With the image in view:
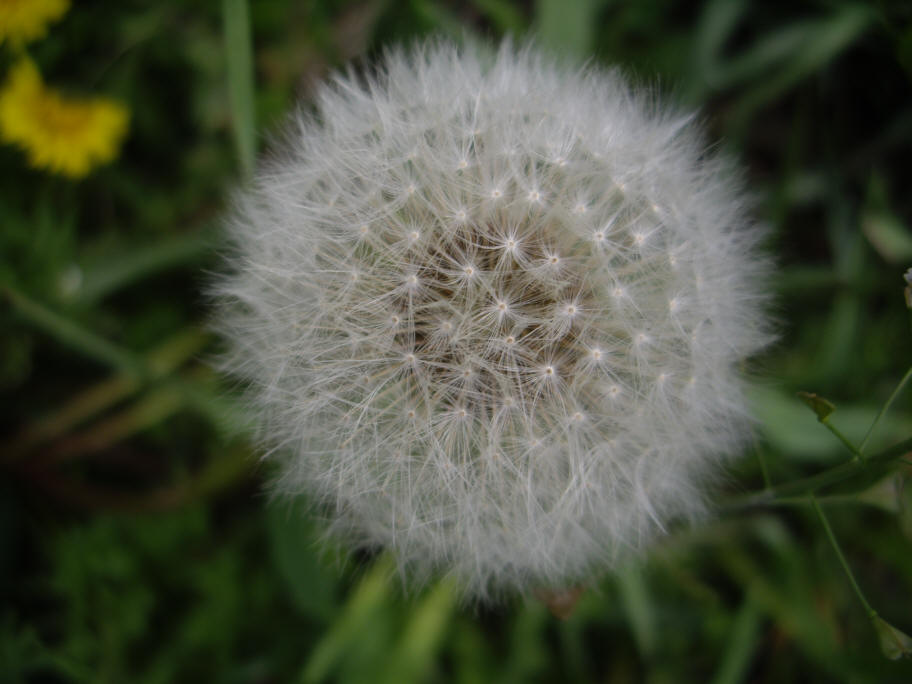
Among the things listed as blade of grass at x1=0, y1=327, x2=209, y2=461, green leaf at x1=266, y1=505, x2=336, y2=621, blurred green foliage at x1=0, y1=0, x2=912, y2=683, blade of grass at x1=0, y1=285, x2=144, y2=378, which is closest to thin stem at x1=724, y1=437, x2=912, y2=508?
blurred green foliage at x1=0, y1=0, x2=912, y2=683

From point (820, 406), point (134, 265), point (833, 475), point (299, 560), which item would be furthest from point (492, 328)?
point (134, 265)

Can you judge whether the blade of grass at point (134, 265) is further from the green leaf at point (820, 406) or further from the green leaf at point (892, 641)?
the green leaf at point (892, 641)

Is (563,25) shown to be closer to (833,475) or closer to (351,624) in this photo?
(833,475)

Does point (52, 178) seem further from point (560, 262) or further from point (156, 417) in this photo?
point (560, 262)

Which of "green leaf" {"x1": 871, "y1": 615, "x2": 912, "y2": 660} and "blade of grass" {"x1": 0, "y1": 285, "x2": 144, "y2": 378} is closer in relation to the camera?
"green leaf" {"x1": 871, "y1": 615, "x2": 912, "y2": 660}

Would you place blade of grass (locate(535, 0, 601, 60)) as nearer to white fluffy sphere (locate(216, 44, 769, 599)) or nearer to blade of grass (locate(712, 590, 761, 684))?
white fluffy sphere (locate(216, 44, 769, 599))

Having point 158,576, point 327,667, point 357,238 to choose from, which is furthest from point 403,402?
point 158,576

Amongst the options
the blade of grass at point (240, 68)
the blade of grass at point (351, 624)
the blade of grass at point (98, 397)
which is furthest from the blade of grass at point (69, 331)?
the blade of grass at point (351, 624)
